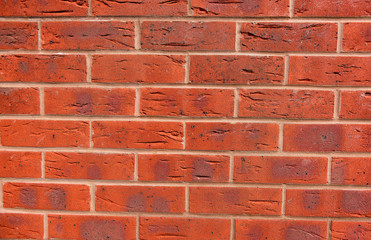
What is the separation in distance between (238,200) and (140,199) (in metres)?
0.33

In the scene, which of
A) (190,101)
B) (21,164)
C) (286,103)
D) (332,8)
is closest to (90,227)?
(21,164)

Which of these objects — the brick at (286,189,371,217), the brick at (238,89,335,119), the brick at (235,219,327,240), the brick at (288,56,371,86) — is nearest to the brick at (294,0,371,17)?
the brick at (288,56,371,86)

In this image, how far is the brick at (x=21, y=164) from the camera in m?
0.85

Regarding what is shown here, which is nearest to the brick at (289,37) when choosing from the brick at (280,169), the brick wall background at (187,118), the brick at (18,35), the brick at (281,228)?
the brick wall background at (187,118)

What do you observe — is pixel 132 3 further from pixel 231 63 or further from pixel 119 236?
pixel 119 236

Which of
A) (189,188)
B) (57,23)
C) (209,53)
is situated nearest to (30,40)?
(57,23)

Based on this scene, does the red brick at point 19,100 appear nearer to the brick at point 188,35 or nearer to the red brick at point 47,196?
the red brick at point 47,196

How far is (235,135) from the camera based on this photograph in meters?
0.82

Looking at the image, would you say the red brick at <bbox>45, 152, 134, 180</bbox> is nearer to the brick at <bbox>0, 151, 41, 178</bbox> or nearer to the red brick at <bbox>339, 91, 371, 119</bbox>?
the brick at <bbox>0, 151, 41, 178</bbox>

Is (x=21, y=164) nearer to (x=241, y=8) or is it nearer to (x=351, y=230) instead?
(x=241, y=8)

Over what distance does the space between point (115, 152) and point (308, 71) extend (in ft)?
2.24

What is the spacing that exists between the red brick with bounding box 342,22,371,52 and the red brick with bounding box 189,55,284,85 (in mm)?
213

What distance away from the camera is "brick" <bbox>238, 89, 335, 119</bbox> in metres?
0.80

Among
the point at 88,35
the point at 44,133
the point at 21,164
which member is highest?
the point at 88,35
